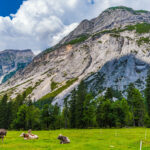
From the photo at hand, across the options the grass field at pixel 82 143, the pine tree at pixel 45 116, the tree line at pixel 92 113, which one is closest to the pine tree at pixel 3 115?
the tree line at pixel 92 113

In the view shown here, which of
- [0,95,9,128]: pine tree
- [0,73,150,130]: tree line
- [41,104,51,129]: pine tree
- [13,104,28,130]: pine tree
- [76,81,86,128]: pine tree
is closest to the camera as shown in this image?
[0,73,150,130]: tree line

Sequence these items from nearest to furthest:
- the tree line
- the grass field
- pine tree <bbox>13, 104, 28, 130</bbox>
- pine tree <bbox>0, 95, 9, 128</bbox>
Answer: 1. the grass field
2. the tree line
3. pine tree <bbox>13, 104, 28, 130</bbox>
4. pine tree <bbox>0, 95, 9, 128</bbox>

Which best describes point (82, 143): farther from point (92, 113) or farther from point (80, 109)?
point (80, 109)

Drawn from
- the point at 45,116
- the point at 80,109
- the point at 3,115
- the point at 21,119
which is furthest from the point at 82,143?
the point at 3,115

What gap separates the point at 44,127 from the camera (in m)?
67.4

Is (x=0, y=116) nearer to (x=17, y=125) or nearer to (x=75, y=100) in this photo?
(x=17, y=125)

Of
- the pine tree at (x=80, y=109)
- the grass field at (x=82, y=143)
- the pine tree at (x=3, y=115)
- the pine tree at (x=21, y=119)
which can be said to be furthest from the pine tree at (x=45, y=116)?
the grass field at (x=82, y=143)

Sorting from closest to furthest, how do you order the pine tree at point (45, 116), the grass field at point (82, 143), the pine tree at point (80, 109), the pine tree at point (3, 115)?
the grass field at point (82, 143)
the pine tree at point (80, 109)
the pine tree at point (45, 116)
the pine tree at point (3, 115)

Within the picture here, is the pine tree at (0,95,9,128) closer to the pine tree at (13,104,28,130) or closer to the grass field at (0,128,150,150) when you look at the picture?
the pine tree at (13,104,28,130)

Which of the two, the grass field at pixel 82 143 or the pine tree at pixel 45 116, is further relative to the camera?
the pine tree at pixel 45 116

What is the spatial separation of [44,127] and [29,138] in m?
44.3

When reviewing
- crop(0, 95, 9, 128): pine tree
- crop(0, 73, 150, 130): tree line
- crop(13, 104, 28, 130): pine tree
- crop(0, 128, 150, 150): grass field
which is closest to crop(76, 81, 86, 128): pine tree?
crop(0, 73, 150, 130): tree line

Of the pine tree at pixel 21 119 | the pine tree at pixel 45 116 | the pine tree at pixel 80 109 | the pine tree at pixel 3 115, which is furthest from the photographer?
the pine tree at pixel 3 115

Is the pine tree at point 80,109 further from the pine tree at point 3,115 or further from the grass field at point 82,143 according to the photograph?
the pine tree at point 3,115
